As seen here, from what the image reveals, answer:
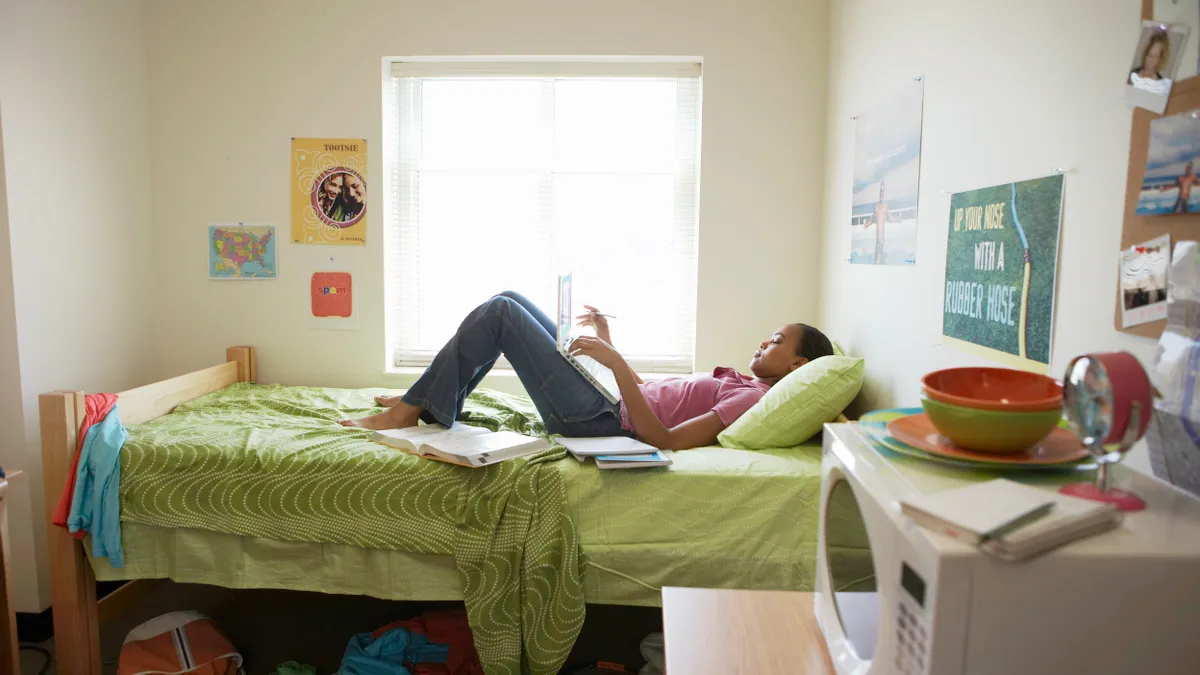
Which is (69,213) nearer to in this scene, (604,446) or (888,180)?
(604,446)

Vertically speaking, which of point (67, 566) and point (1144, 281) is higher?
point (1144, 281)

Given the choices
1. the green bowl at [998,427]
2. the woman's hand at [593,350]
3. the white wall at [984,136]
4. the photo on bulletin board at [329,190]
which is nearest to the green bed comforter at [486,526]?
the woman's hand at [593,350]

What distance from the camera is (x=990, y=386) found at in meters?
0.96

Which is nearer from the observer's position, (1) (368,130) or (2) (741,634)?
(2) (741,634)

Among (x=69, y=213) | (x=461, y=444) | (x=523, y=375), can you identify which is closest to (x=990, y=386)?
(x=461, y=444)

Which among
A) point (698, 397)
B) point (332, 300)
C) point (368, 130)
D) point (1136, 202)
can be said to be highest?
point (368, 130)

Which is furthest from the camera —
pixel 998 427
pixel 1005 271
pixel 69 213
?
pixel 69 213

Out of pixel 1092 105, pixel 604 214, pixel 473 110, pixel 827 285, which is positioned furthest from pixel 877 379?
pixel 473 110

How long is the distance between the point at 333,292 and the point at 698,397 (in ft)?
5.09

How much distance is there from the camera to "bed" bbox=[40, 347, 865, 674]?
Result: 68.3 inches

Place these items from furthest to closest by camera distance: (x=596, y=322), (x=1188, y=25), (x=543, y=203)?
(x=543, y=203), (x=596, y=322), (x=1188, y=25)

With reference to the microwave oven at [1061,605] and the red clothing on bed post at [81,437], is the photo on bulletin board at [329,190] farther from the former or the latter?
the microwave oven at [1061,605]

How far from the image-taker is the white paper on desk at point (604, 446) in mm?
1846

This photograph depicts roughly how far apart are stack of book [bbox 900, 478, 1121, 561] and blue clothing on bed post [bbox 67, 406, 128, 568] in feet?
6.26
